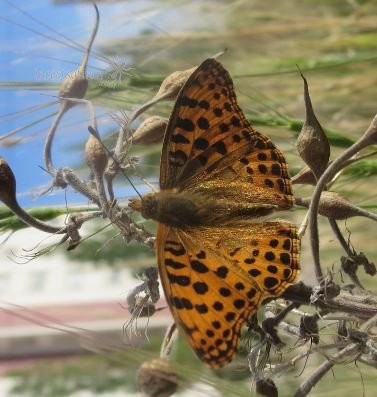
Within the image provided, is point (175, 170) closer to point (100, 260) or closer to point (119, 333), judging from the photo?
point (119, 333)

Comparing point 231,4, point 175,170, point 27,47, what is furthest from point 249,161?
point 231,4

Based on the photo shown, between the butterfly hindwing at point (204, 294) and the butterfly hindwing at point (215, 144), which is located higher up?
the butterfly hindwing at point (215, 144)

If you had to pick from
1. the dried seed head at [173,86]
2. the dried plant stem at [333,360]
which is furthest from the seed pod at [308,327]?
the dried seed head at [173,86]

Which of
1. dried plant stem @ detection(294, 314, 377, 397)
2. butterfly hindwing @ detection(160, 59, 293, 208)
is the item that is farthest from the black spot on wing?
dried plant stem @ detection(294, 314, 377, 397)

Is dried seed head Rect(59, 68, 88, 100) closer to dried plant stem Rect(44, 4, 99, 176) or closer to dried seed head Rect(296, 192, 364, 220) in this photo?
dried plant stem Rect(44, 4, 99, 176)

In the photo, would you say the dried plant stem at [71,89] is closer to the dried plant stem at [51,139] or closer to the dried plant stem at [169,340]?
the dried plant stem at [51,139]

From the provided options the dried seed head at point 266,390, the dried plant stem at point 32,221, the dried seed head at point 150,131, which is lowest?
the dried seed head at point 266,390

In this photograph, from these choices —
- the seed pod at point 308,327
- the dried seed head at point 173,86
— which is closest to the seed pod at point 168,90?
the dried seed head at point 173,86
